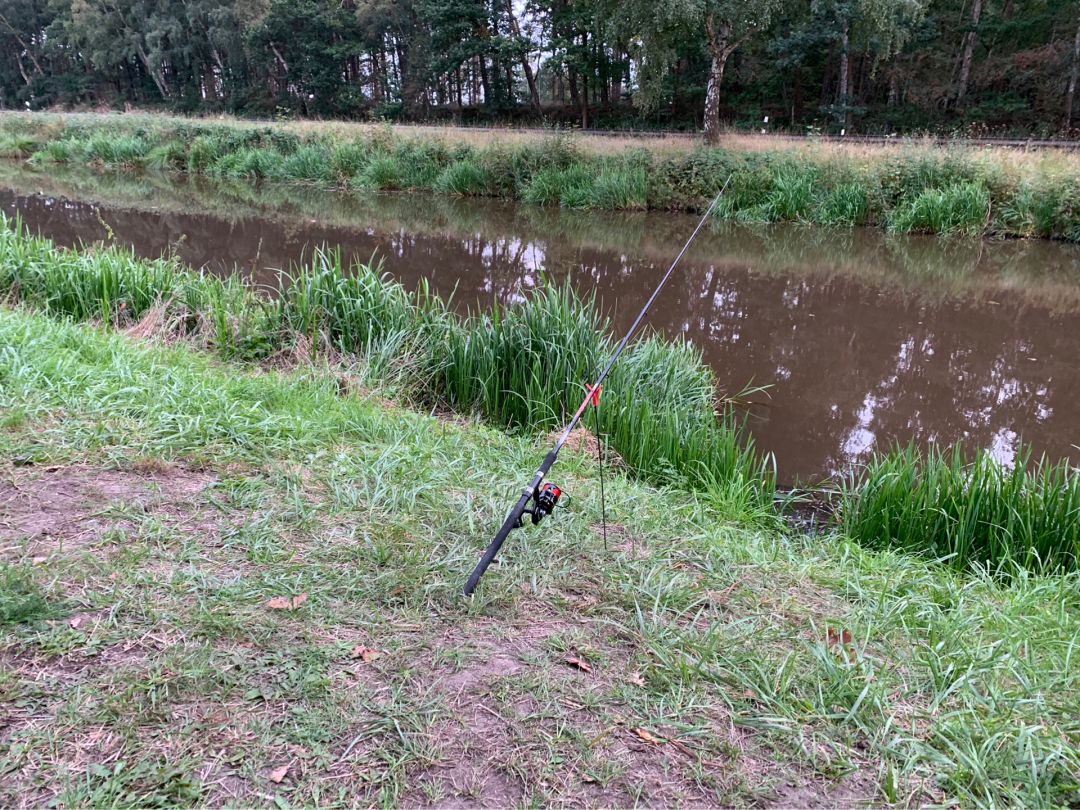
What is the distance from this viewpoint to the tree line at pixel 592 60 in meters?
19.7

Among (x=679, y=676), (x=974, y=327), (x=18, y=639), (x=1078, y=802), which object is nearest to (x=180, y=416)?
(x=18, y=639)

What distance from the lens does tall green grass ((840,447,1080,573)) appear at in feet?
11.7

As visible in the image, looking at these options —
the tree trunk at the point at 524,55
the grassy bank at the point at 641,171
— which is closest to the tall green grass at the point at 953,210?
the grassy bank at the point at 641,171

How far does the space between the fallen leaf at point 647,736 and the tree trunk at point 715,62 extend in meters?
18.3

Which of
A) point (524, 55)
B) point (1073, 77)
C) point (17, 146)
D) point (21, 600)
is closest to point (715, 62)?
point (1073, 77)

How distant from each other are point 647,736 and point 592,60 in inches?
1383

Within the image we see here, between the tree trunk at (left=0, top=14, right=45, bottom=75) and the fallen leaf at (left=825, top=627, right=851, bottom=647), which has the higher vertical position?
the tree trunk at (left=0, top=14, right=45, bottom=75)

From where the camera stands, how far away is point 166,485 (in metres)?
2.98

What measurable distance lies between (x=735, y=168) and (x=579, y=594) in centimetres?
1537

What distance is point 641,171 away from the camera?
16.5 meters

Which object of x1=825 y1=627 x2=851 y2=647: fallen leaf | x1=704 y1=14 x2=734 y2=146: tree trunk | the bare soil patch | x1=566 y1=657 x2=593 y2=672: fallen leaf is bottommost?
x1=825 y1=627 x2=851 y2=647: fallen leaf

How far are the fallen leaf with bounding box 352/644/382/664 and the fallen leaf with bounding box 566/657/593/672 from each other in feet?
1.87

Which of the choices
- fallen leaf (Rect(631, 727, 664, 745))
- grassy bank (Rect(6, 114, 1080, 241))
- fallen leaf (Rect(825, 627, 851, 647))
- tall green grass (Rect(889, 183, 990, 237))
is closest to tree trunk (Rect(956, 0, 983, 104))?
grassy bank (Rect(6, 114, 1080, 241))

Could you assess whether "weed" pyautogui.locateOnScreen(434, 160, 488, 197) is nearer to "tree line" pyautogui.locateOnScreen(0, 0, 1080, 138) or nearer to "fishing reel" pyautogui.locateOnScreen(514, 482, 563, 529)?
"tree line" pyautogui.locateOnScreen(0, 0, 1080, 138)
